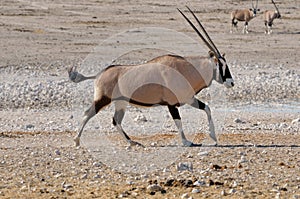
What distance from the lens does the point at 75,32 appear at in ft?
101

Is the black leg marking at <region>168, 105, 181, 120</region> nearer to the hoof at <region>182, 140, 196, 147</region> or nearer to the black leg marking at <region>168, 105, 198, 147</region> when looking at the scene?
the black leg marking at <region>168, 105, 198, 147</region>

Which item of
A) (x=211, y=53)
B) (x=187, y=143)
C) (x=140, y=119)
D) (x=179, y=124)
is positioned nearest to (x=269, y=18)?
(x=140, y=119)

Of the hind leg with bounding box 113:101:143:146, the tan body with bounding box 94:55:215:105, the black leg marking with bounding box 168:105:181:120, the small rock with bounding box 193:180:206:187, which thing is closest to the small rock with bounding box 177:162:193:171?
the small rock with bounding box 193:180:206:187

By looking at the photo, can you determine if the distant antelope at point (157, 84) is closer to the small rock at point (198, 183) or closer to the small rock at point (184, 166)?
the small rock at point (184, 166)

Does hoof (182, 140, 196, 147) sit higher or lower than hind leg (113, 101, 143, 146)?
lower

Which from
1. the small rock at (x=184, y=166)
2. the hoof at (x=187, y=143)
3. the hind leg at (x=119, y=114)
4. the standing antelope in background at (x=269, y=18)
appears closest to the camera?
the small rock at (x=184, y=166)

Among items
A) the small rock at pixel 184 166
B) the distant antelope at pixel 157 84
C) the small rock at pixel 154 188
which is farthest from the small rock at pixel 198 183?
the distant antelope at pixel 157 84

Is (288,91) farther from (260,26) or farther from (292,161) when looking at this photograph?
(260,26)

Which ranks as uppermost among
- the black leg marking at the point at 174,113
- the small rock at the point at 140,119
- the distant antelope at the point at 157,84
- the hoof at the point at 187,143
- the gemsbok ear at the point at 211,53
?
the gemsbok ear at the point at 211,53

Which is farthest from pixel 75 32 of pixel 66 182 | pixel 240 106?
pixel 66 182

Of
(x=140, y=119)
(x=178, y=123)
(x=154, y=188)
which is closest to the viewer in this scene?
(x=154, y=188)

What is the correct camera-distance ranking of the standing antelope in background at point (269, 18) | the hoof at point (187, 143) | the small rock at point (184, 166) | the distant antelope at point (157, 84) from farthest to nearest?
the standing antelope in background at point (269, 18), the distant antelope at point (157, 84), the hoof at point (187, 143), the small rock at point (184, 166)

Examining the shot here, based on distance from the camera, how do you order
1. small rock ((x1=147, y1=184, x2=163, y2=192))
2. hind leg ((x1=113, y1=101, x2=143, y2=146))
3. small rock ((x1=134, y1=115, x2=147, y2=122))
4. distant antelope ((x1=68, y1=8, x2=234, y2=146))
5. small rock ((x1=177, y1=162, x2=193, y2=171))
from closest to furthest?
small rock ((x1=147, y1=184, x2=163, y2=192)), small rock ((x1=177, y1=162, x2=193, y2=171)), distant antelope ((x1=68, y1=8, x2=234, y2=146)), hind leg ((x1=113, y1=101, x2=143, y2=146)), small rock ((x1=134, y1=115, x2=147, y2=122))

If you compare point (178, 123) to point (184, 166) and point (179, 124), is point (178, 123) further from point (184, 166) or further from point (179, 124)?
point (184, 166)
